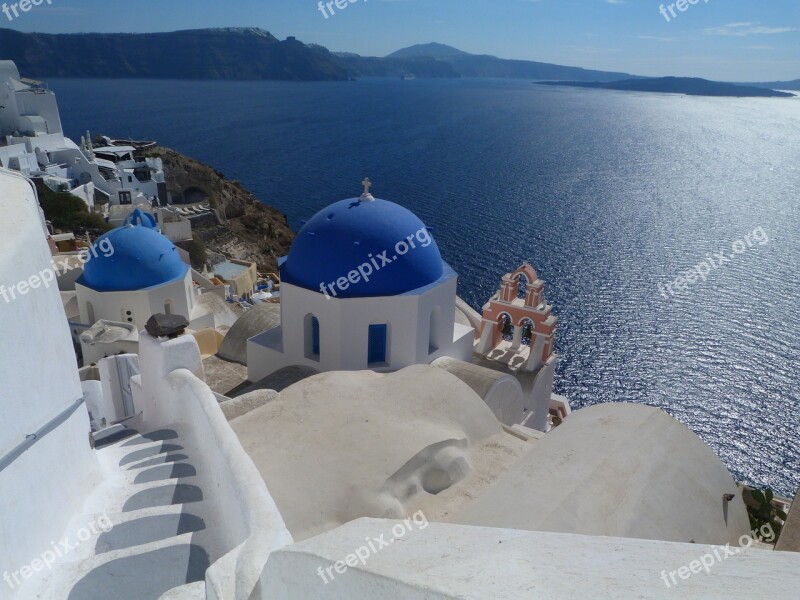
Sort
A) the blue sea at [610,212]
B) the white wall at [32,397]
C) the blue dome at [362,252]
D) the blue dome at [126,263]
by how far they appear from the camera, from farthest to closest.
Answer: the blue sea at [610,212] → the blue dome at [126,263] → the blue dome at [362,252] → the white wall at [32,397]

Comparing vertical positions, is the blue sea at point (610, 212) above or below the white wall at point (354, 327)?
below

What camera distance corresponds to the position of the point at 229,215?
Result: 5791cm

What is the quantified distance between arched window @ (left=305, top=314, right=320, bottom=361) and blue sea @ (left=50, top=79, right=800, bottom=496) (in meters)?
20.5

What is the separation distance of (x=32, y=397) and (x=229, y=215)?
55.3 meters

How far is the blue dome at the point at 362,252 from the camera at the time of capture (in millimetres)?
13016

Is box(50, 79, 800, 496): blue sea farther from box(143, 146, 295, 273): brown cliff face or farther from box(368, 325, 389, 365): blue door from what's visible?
box(368, 325, 389, 365): blue door

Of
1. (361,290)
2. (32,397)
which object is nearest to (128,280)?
(361,290)

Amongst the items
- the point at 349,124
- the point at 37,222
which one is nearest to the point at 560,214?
the point at 37,222

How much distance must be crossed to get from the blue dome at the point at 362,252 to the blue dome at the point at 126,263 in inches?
329

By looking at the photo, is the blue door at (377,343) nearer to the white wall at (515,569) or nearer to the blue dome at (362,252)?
the blue dome at (362,252)

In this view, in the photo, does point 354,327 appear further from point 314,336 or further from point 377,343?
point 314,336

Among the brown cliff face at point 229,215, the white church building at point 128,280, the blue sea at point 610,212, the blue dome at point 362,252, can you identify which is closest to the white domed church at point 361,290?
the blue dome at point 362,252

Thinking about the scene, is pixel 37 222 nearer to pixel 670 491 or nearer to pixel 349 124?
pixel 670 491

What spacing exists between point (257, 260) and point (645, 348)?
106 ft
